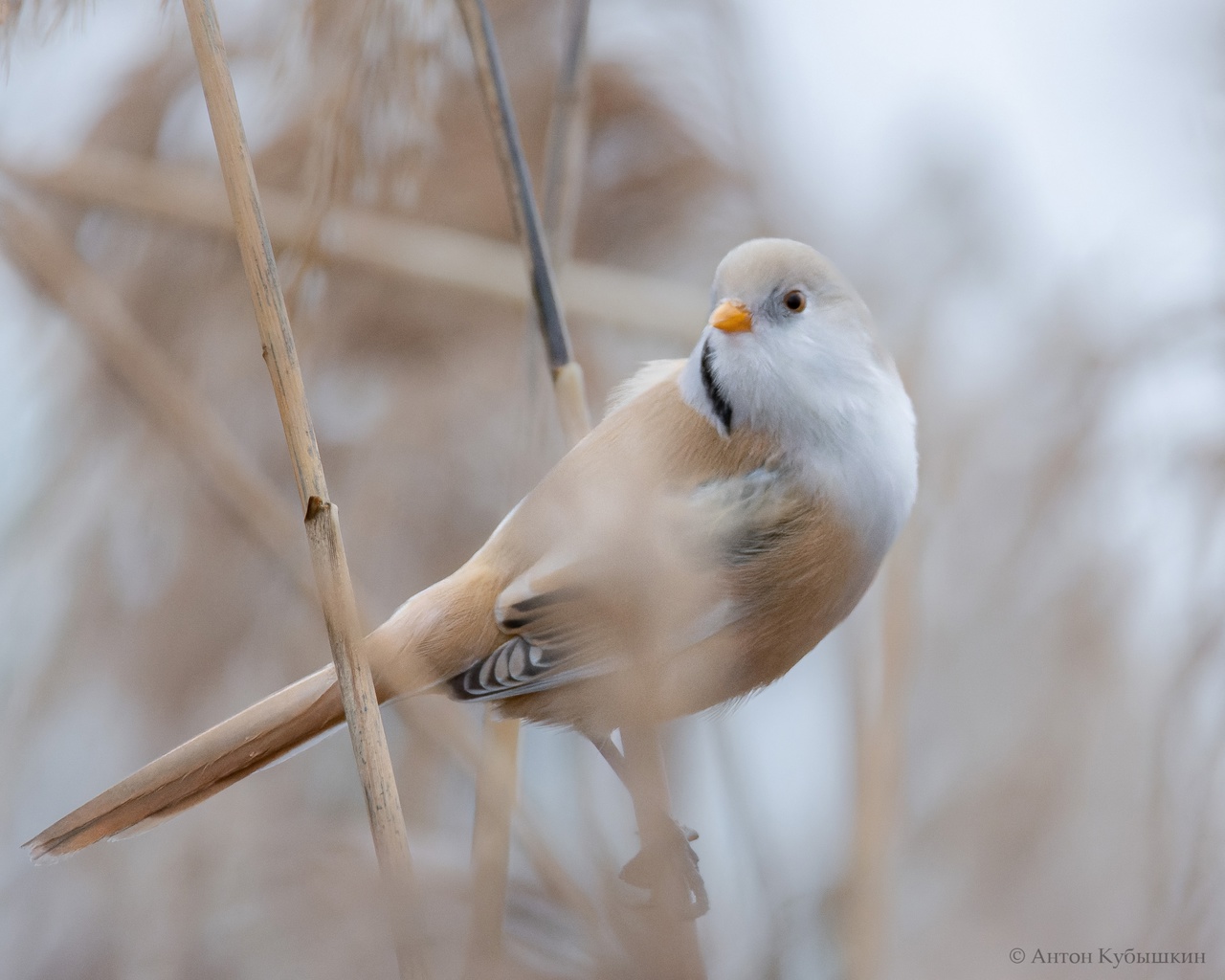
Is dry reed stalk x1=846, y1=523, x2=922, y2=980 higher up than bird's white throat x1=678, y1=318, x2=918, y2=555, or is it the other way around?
bird's white throat x1=678, y1=318, x2=918, y2=555

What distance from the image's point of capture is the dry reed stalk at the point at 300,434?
0.81 metres

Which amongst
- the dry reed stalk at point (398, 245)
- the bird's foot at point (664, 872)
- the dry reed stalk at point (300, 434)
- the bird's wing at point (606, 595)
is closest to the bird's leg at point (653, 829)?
the bird's foot at point (664, 872)

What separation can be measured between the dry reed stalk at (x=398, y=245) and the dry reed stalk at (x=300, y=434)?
0.68 m

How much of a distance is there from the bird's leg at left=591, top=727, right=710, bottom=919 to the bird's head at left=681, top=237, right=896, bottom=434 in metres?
0.47

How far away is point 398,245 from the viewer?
5.21 feet

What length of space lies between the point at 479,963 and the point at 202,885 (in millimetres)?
949

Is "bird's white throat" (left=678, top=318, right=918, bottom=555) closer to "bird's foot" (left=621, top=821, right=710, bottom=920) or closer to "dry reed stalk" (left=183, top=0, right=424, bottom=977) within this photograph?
"bird's foot" (left=621, top=821, right=710, bottom=920)

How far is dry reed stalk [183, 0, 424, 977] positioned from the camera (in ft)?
2.64

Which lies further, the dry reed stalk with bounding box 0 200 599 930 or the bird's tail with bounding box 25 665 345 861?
the dry reed stalk with bounding box 0 200 599 930

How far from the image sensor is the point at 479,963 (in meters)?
0.79

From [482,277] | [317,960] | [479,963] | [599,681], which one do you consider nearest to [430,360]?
[482,277]

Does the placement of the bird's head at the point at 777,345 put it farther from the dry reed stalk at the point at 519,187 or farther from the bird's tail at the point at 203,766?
the bird's tail at the point at 203,766

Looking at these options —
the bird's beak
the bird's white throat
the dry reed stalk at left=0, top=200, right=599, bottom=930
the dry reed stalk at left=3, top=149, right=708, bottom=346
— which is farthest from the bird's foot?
the dry reed stalk at left=3, top=149, right=708, bottom=346

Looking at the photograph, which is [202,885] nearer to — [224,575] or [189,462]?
[224,575]
